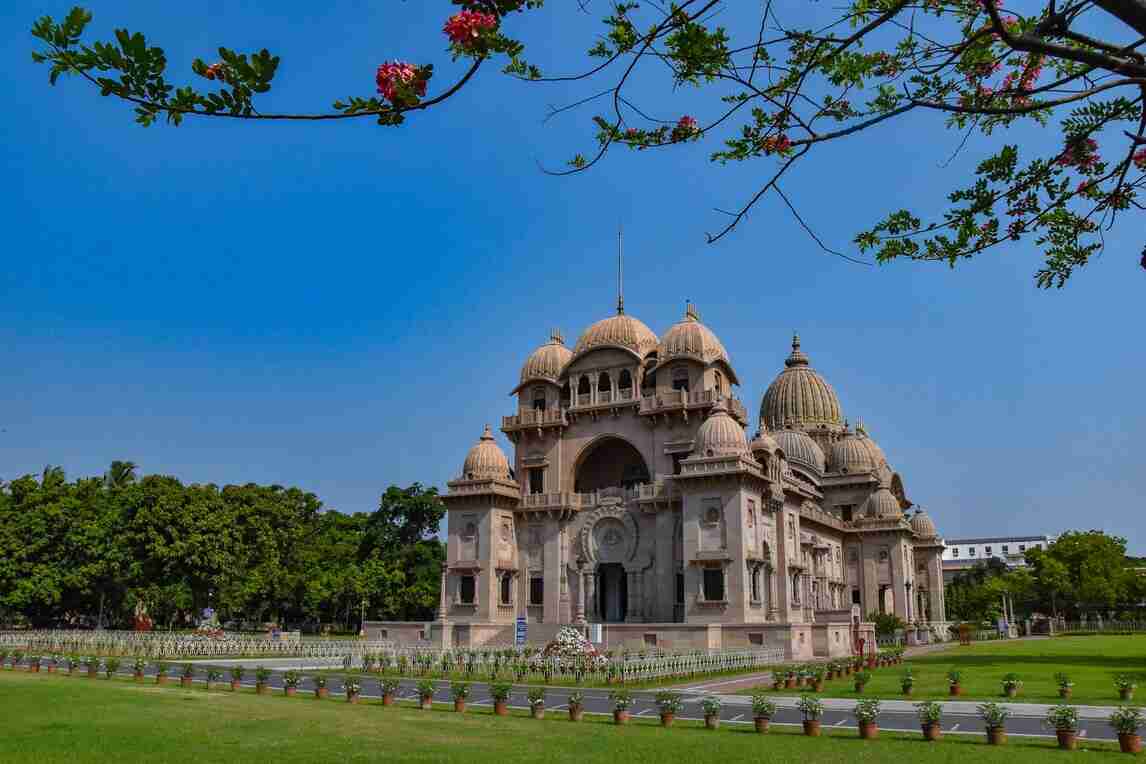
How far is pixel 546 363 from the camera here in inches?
2408

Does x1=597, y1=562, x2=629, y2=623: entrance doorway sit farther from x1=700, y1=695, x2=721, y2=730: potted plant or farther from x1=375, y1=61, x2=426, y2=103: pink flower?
x1=375, y1=61, x2=426, y2=103: pink flower

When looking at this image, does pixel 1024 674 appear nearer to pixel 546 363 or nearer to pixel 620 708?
pixel 620 708

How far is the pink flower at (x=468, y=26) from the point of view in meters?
6.50

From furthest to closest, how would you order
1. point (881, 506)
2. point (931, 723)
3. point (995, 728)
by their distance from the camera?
point (881, 506) → point (931, 723) → point (995, 728)

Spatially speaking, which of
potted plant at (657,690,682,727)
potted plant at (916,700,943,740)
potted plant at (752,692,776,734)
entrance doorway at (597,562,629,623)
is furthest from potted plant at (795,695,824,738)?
entrance doorway at (597,562,629,623)

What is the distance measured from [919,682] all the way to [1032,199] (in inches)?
1093

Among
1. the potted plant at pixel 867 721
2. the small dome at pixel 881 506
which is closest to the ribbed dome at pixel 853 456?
the small dome at pixel 881 506

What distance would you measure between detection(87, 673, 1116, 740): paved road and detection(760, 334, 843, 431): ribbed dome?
191 feet

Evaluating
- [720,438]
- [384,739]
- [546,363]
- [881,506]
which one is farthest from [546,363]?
[384,739]

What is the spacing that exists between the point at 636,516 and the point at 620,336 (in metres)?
11.9

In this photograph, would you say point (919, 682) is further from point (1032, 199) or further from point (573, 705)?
point (1032, 199)

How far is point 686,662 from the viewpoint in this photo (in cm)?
3594

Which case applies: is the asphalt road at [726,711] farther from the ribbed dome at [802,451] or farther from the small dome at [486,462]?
the ribbed dome at [802,451]

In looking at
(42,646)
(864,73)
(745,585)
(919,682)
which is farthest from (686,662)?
(42,646)
